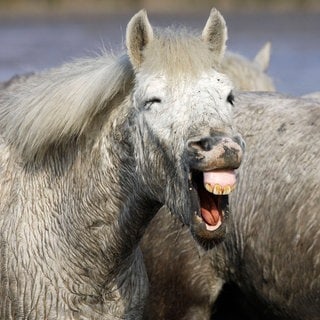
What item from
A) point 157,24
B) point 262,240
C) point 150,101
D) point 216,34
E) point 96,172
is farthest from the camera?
point 157,24

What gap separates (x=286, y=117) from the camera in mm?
7445

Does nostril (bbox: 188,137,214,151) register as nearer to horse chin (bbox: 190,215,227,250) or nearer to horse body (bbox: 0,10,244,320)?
horse body (bbox: 0,10,244,320)

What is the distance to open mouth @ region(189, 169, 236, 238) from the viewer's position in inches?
213

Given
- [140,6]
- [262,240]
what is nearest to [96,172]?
[262,240]

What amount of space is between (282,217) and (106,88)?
172 cm

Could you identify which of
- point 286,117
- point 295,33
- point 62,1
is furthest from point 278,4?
point 286,117

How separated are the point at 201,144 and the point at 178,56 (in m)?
0.50

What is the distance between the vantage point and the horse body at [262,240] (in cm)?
711

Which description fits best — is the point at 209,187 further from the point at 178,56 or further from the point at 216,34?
the point at 216,34

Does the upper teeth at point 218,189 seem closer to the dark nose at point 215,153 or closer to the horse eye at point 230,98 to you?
the dark nose at point 215,153

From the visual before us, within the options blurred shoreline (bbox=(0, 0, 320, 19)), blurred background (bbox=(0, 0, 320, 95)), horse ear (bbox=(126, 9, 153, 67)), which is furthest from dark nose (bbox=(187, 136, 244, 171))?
blurred shoreline (bbox=(0, 0, 320, 19))

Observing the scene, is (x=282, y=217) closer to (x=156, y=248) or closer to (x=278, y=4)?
(x=156, y=248)

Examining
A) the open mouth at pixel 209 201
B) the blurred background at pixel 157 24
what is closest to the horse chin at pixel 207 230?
the open mouth at pixel 209 201

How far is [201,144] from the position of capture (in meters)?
5.42
